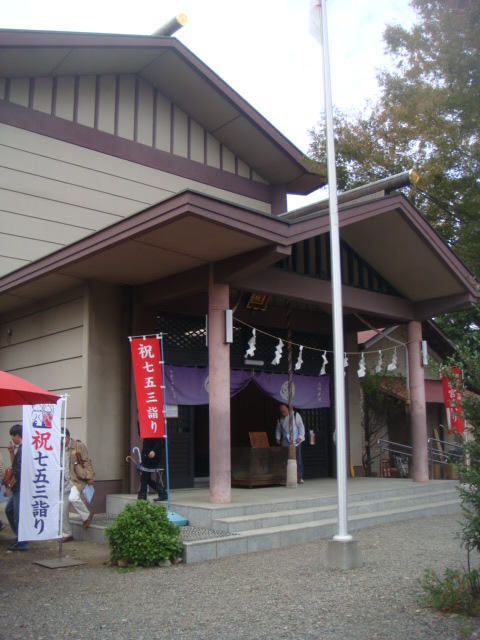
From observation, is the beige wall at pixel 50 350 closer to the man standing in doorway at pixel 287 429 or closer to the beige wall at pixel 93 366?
the beige wall at pixel 93 366

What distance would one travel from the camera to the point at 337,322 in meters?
7.52

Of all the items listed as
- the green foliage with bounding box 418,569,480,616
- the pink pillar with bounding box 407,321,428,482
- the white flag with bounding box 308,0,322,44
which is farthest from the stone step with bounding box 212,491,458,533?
the white flag with bounding box 308,0,322,44

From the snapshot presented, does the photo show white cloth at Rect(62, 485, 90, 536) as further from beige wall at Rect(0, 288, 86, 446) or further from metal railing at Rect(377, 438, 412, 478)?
metal railing at Rect(377, 438, 412, 478)

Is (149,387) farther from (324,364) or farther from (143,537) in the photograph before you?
(324,364)

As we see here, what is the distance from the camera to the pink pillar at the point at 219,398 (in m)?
9.45

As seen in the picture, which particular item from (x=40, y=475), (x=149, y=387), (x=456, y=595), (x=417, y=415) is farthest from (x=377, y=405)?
(x=456, y=595)

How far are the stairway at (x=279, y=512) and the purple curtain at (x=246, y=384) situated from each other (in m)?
1.72

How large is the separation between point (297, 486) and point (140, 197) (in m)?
6.75

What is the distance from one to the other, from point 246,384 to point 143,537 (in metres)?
5.34

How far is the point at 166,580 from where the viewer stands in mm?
6855

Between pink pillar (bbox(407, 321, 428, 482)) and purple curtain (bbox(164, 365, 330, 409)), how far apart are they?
6.24ft

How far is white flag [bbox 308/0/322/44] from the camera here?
8398 millimetres

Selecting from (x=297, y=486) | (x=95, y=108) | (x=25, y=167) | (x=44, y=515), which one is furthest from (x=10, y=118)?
(x=297, y=486)

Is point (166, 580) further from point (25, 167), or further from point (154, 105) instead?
point (154, 105)
